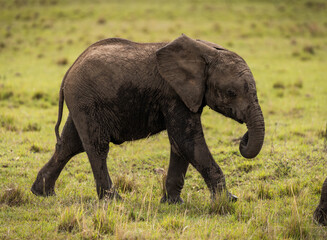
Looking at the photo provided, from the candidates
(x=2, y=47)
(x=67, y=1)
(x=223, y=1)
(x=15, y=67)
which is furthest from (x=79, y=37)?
(x=223, y=1)

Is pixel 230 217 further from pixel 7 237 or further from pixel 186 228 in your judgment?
pixel 7 237

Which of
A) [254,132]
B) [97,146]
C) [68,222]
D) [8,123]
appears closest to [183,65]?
[254,132]

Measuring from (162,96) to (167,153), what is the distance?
311cm

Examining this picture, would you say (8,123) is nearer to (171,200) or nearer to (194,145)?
(171,200)

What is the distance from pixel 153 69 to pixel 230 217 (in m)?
2.17

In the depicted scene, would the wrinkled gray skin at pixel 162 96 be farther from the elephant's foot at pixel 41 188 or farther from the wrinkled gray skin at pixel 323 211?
the wrinkled gray skin at pixel 323 211

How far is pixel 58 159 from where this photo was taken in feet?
22.6

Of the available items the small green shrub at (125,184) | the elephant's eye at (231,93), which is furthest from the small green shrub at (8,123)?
the elephant's eye at (231,93)

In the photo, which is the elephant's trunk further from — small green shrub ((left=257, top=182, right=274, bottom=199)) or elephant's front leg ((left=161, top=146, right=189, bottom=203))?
small green shrub ((left=257, top=182, right=274, bottom=199))

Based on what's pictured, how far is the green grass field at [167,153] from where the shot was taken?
5352mm

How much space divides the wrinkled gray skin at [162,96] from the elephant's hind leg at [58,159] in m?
0.30

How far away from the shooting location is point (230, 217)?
5867mm

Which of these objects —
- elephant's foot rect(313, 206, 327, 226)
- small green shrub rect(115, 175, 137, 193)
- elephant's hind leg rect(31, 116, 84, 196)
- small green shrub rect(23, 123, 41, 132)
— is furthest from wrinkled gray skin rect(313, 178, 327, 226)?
small green shrub rect(23, 123, 41, 132)

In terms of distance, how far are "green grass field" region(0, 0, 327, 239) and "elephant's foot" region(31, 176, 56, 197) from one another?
5.6 inches
